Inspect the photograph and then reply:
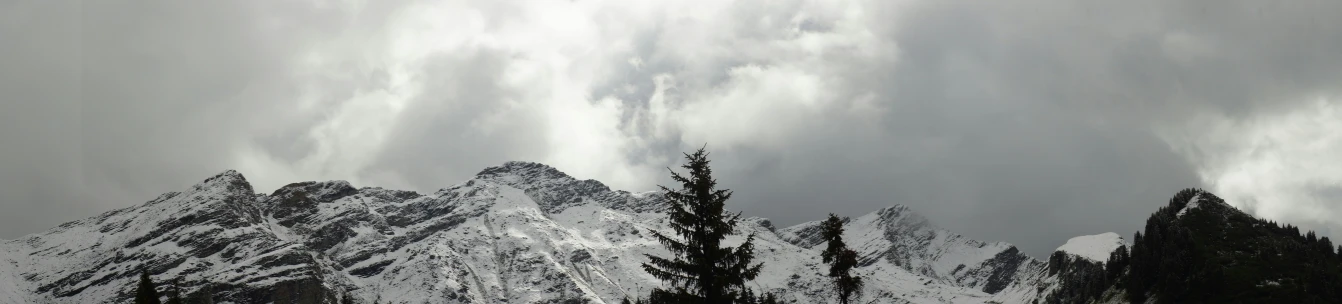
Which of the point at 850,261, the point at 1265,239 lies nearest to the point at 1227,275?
the point at 1265,239

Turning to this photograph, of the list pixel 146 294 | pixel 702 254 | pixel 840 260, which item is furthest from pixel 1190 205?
pixel 146 294

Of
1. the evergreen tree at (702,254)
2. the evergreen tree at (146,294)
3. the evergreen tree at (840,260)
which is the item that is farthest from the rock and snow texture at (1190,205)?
the evergreen tree at (146,294)

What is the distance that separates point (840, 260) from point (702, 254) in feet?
69.3

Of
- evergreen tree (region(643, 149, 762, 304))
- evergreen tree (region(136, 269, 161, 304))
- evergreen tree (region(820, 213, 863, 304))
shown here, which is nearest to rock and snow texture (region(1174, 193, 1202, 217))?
evergreen tree (region(820, 213, 863, 304))

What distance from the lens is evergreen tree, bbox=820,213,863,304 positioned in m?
64.0

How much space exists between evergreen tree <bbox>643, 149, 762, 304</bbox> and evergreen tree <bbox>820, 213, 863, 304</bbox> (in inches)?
751

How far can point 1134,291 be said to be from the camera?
133 m

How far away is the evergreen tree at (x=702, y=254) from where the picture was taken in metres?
45.2

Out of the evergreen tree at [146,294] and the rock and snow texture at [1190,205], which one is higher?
the rock and snow texture at [1190,205]

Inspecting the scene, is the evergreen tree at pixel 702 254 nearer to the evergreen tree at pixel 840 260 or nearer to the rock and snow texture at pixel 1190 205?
the evergreen tree at pixel 840 260

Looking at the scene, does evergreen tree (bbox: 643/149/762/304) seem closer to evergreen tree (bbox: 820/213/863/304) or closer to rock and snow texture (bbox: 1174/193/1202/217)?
evergreen tree (bbox: 820/213/863/304)

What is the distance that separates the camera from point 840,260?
6444cm

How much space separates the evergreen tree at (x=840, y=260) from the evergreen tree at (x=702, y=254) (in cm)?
1907

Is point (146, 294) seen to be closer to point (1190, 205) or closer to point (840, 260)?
point (840, 260)
